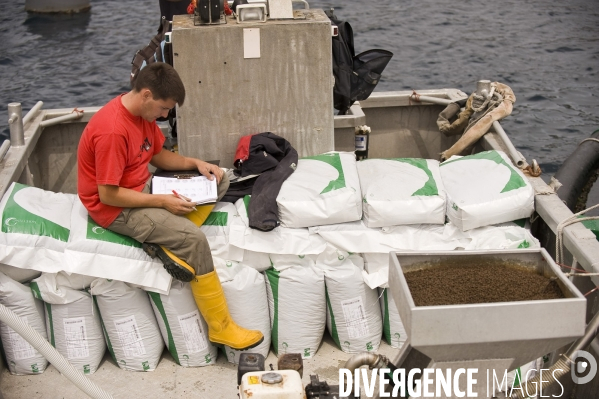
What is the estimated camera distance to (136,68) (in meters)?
5.59


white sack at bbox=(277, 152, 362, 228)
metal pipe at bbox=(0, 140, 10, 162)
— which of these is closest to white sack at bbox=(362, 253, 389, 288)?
white sack at bbox=(277, 152, 362, 228)

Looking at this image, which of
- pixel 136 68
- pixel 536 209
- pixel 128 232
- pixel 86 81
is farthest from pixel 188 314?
pixel 86 81

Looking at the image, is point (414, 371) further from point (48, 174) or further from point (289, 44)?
point (48, 174)

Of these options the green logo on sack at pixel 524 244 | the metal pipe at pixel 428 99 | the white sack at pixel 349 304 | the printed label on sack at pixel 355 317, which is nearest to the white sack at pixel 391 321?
the white sack at pixel 349 304

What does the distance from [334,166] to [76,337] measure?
6.17 feet

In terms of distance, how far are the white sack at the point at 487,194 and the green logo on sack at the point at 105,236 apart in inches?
74.3

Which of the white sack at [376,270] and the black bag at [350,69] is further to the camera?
the black bag at [350,69]

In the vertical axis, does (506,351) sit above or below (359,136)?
above

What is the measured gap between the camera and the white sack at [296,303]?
474 centimetres

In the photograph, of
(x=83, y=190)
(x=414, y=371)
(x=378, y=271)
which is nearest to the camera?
(x=414, y=371)

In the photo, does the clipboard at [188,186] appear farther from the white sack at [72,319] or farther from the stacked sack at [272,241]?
the white sack at [72,319]

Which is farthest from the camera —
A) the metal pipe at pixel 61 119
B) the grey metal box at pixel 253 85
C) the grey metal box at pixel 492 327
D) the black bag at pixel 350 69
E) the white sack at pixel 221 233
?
the metal pipe at pixel 61 119

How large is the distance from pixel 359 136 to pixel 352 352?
1958mm

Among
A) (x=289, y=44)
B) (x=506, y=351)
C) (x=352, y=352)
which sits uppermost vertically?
(x=289, y=44)
